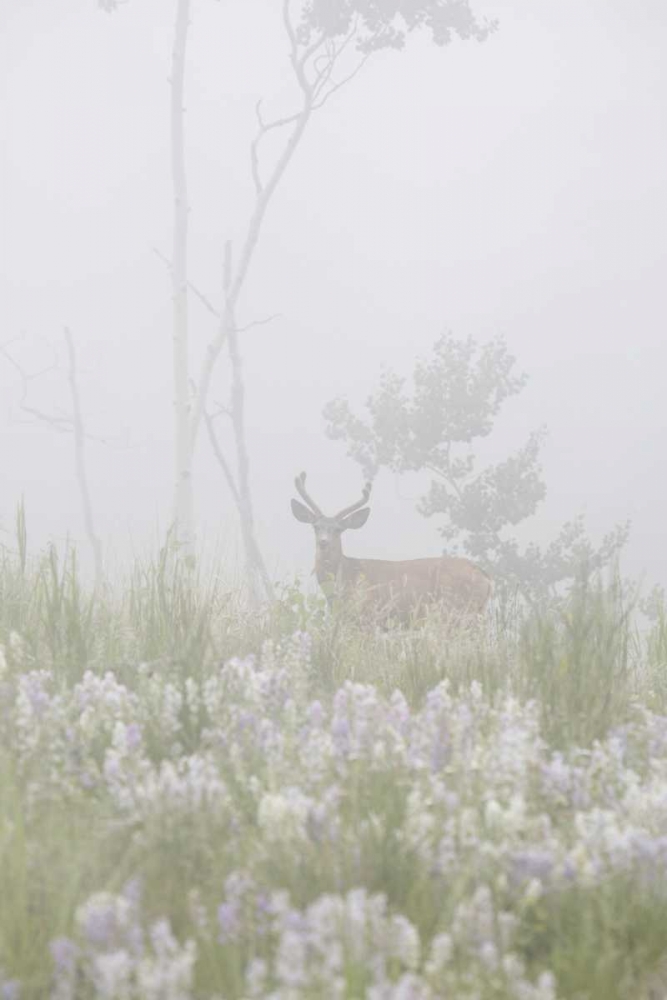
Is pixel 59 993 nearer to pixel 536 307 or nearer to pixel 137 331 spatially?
pixel 137 331

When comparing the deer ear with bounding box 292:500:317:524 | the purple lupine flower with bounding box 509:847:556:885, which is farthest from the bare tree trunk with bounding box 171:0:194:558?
the purple lupine flower with bounding box 509:847:556:885

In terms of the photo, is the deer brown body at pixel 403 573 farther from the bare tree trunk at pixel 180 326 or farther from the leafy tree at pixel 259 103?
Answer: the leafy tree at pixel 259 103

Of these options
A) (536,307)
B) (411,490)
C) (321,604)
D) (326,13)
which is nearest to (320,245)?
(536,307)

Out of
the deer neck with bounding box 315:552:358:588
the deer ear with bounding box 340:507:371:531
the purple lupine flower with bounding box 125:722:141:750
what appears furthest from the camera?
the deer ear with bounding box 340:507:371:531

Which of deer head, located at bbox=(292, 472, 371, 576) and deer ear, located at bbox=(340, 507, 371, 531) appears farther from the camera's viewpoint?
deer ear, located at bbox=(340, 507, 371, 531)

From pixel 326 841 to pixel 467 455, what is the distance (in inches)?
775

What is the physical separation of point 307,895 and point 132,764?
901 millimetres

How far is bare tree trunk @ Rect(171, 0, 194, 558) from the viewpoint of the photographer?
75.7 feet

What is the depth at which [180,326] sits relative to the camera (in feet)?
78.6

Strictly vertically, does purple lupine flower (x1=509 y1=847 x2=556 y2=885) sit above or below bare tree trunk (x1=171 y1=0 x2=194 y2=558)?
below

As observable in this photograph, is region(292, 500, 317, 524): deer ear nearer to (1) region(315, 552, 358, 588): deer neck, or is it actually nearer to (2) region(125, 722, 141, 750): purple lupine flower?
(1) region(315, 552, 358, 588): deer neck

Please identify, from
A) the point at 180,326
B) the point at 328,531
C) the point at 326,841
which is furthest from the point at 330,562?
the point at 180,326

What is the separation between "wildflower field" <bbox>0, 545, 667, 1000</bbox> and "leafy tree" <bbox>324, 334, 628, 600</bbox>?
1765 cm

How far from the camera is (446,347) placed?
948 inches
